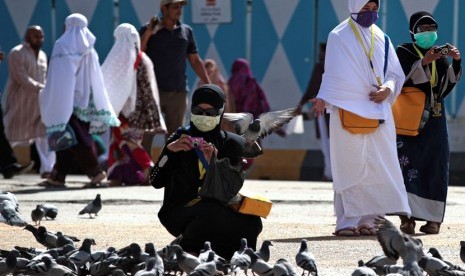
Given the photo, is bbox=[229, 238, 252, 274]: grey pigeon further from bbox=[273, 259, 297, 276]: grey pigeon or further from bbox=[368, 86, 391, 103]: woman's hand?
bbox=[368, 86, 391, 103]: woman's hand

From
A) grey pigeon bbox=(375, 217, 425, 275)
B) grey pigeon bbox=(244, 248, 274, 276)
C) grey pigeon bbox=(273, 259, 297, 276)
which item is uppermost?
grey pigeon bbox=(375, 217, 425, 275)

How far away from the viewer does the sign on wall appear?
63.3 feet

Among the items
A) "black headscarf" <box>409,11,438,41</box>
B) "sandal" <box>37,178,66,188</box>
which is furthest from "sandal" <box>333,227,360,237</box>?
"sandal" <box>37,178,66,188</box>

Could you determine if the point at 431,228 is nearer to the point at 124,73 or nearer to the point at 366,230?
the point at 366,230

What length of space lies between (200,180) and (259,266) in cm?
120

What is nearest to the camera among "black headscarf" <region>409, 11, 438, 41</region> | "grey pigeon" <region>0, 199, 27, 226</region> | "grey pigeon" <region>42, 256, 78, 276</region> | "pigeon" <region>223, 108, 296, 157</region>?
"grey pigeon" <region>42, 256, 78, 276</region>

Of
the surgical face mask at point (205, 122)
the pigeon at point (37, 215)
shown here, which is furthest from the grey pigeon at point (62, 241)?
the pigeon at point (37, 215)

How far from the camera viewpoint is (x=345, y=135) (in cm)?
1041

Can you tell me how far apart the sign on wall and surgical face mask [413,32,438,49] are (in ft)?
28.4

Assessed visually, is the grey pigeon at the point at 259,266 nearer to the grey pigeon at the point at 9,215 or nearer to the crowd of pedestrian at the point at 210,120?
the crowd of pedestrian at the point at 210,120

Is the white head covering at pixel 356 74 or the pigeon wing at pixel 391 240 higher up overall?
the white head covering at pixel 356 74

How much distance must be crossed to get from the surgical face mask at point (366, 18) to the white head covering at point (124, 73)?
18.2 feet

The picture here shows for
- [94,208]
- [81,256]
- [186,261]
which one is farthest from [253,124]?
[94,208]

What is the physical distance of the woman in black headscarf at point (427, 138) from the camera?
10727mm
